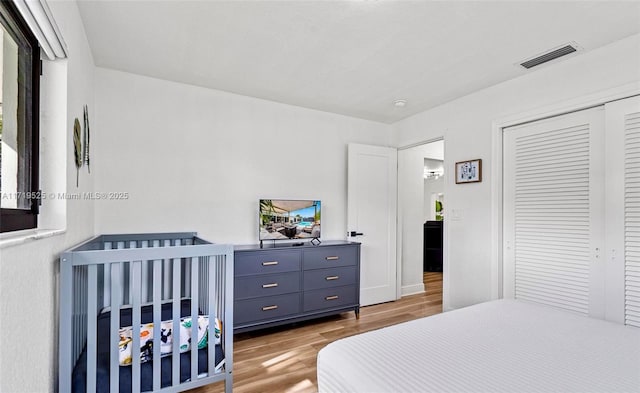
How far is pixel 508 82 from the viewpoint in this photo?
3068mm

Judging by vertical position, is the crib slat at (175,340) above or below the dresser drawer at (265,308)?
above

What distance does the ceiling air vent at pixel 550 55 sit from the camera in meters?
2.44

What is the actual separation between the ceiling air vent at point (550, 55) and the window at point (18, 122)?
3249 millimetres

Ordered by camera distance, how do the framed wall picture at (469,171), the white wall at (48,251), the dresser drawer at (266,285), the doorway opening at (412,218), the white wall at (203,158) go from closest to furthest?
the white wall at (48,251) < the white wall at (203,158) < the dresser drawer at (266,285) < the framed wall picture at (469,171) < the doorway opening at (412,218)

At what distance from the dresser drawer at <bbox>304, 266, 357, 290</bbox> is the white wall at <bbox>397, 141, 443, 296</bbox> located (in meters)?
1.20

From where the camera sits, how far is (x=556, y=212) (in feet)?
8.98

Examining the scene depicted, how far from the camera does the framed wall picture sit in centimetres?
331

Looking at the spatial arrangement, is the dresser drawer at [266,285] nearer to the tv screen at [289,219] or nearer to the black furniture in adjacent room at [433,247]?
the tv screen at [289,219]

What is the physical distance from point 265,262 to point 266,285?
226mm

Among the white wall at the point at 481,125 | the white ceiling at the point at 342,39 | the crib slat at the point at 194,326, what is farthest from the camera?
the white wall at the point at 481,125

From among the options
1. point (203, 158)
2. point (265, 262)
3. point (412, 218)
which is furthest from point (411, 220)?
point (203, 158)

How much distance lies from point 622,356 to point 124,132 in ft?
12.1

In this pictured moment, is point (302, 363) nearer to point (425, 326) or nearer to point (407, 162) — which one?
point (425, 326)

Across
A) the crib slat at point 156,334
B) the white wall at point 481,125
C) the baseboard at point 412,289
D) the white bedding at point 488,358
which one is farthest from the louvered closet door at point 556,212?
the crib slat at point 156,334
